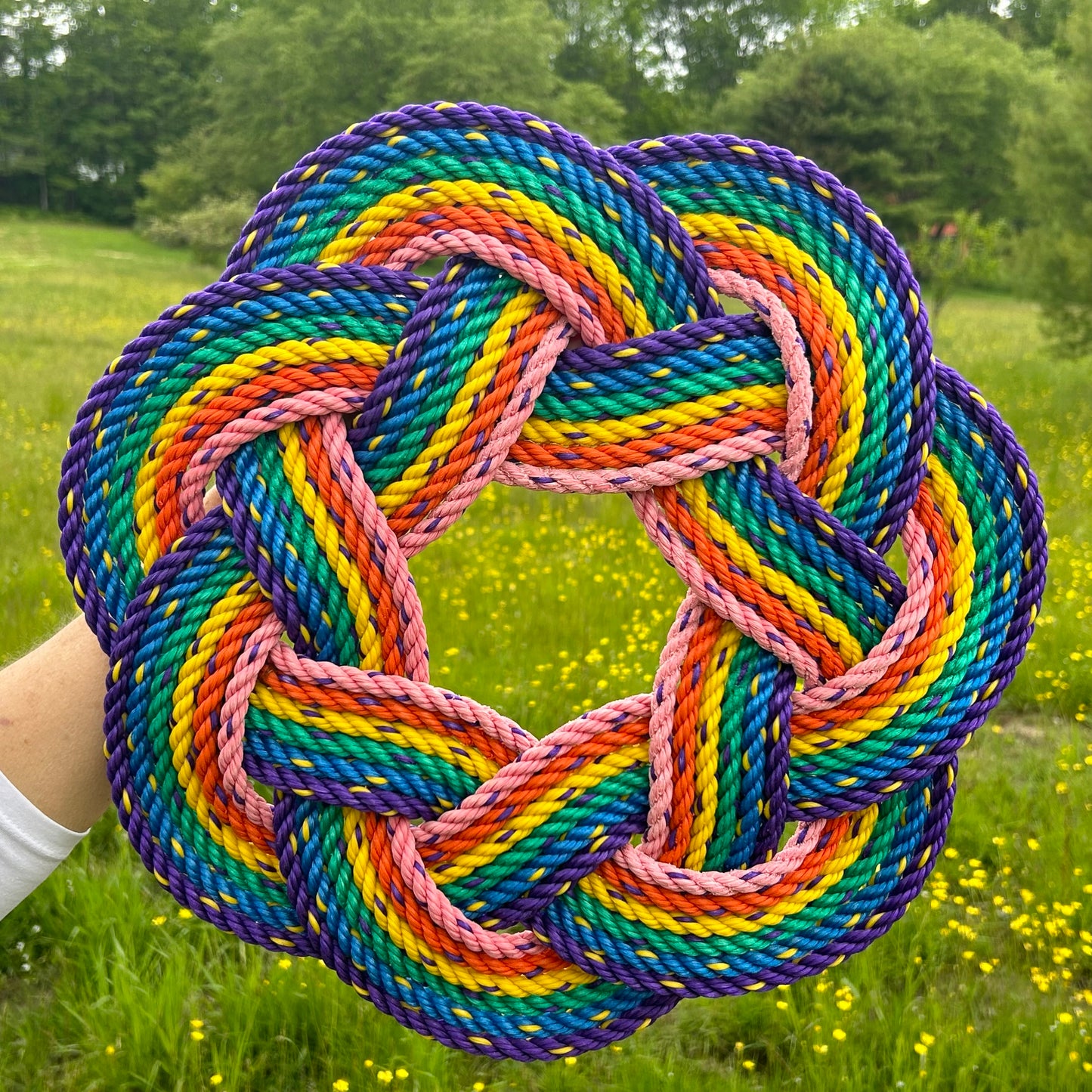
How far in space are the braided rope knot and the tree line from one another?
13619 millimetres

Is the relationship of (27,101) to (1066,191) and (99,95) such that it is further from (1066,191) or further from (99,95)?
(1066,191)

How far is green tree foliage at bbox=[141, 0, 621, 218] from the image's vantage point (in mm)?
32969

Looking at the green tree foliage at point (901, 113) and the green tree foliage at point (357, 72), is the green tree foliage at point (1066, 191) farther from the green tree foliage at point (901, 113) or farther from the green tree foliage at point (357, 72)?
the green tree foliage at point (357, 72)

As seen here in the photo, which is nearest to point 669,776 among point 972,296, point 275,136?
point 972,296

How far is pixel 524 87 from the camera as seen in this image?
1324 inches

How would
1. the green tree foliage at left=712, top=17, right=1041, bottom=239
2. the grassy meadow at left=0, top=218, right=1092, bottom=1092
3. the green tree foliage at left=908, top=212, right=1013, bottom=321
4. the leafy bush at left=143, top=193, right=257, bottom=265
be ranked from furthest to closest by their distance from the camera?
the leafy bush at left=143, top=193, right=257, bottom=265 → the green tree foliage at left=712, top=17, right=1041, bottom=239 → the green tree foliage at left=908, top=212, right=1013, bottom=321 → the grassy meadow at left=0, top=218, right=1092, bottom=1092

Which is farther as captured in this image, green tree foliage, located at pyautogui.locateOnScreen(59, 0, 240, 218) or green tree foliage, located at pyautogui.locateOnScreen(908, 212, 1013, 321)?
green tree foliage, located at pyautogui.locateOnScreen(59, 0, 240, 218)

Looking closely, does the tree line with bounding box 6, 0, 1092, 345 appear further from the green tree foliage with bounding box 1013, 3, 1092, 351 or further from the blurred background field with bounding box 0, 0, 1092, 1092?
the blurred background field with bounding box 0, 0, 1092, 1092

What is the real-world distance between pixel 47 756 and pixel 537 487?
71cm

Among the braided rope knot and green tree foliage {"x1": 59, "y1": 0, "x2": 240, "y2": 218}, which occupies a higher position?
green tree foliage {"x1": 59, "y1": 0, "x2": 240, "y2": 218}

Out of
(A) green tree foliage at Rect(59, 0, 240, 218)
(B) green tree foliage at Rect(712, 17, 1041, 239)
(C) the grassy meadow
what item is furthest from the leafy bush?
(C) the grassy meadow

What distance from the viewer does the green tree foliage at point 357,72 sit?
33.0 metres

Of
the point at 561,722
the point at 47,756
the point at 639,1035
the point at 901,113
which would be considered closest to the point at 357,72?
the point at 901,113

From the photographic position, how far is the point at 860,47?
104 feet
